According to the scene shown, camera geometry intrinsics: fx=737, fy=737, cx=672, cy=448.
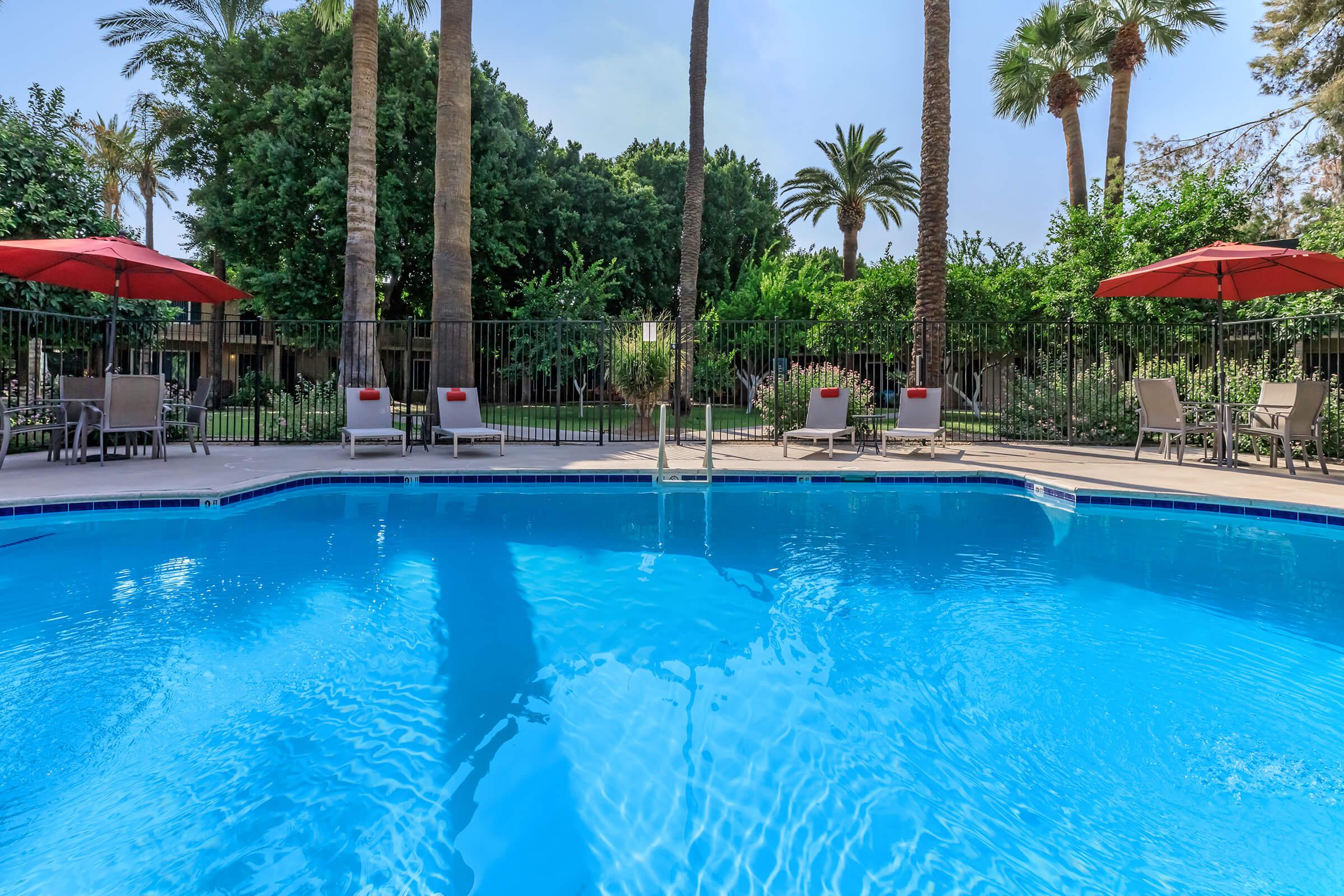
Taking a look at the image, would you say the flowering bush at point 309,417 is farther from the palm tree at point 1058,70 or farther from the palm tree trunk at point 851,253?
the palm tree trunk at point 851,253

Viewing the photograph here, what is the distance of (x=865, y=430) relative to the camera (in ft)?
38.6

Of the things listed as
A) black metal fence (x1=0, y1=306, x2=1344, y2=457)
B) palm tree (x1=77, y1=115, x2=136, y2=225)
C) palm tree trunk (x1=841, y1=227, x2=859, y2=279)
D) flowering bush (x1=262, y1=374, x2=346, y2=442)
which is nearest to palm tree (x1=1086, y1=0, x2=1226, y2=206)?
black metal fence (x1=0, y1=306, x2=1344, y2=457)

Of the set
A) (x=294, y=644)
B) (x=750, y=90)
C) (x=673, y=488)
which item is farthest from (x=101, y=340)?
(x=750, y=90)

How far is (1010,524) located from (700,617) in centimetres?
384

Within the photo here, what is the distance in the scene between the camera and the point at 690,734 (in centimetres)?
293

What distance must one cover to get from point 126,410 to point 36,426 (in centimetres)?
104

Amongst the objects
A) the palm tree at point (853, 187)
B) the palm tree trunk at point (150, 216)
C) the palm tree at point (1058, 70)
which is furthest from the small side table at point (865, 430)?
the palm tree trunk at point (150, 216)

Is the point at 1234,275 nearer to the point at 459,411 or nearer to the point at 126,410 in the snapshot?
the point at 459,411

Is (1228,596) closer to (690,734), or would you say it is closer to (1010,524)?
(1010,524)

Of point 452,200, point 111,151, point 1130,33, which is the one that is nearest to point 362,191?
point 452,200

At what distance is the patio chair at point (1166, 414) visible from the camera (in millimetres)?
9367

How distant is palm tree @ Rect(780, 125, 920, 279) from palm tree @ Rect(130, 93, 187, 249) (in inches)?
832

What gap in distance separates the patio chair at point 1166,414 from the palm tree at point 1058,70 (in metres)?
12.9

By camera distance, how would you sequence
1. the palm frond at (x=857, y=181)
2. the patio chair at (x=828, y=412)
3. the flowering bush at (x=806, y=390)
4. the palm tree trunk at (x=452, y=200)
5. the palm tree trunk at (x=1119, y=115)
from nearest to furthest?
the patio chair at (x=828, y=412), the palm tree trunk at (x=452, y=200), the flowering bush at (x=806, y=390), the palm tree trunk at (x=1119, y=115), the palm frond at (x=857, y=181)
